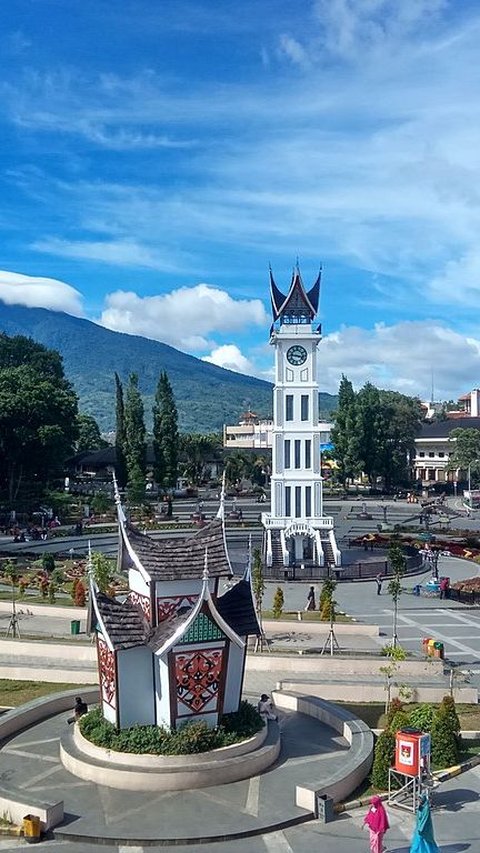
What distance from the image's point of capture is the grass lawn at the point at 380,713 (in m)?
19.8

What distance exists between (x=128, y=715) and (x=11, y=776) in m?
2.63

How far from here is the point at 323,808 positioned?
14562mm

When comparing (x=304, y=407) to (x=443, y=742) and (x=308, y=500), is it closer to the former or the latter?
(x=308, y=500)

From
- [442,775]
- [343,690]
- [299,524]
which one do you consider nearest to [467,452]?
[299,524]

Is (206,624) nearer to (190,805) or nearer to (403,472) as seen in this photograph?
(190,805)

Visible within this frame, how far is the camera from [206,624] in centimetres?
1673

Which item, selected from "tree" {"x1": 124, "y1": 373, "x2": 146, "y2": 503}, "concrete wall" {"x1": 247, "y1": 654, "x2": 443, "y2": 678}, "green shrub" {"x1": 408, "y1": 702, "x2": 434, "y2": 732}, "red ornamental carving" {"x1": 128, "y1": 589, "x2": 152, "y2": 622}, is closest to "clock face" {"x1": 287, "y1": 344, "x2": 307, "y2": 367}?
"concrete wall" {"x1": 247, "y1": 654, "x2": 443, "y2": 678}

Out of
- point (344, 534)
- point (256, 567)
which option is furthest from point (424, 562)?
point (256, 567)

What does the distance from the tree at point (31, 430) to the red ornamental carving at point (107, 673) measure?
5151cm

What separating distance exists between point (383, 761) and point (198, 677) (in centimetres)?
408

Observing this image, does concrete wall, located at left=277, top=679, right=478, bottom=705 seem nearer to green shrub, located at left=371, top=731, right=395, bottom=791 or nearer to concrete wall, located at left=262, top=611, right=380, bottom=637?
green shrub, located at left=371, top=731, right=395, bottom=791

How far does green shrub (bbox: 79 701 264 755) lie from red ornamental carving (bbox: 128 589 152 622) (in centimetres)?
230

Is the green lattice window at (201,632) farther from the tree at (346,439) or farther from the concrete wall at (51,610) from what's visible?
the tree at (346,439)

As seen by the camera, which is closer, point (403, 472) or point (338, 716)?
point (338, 716)
